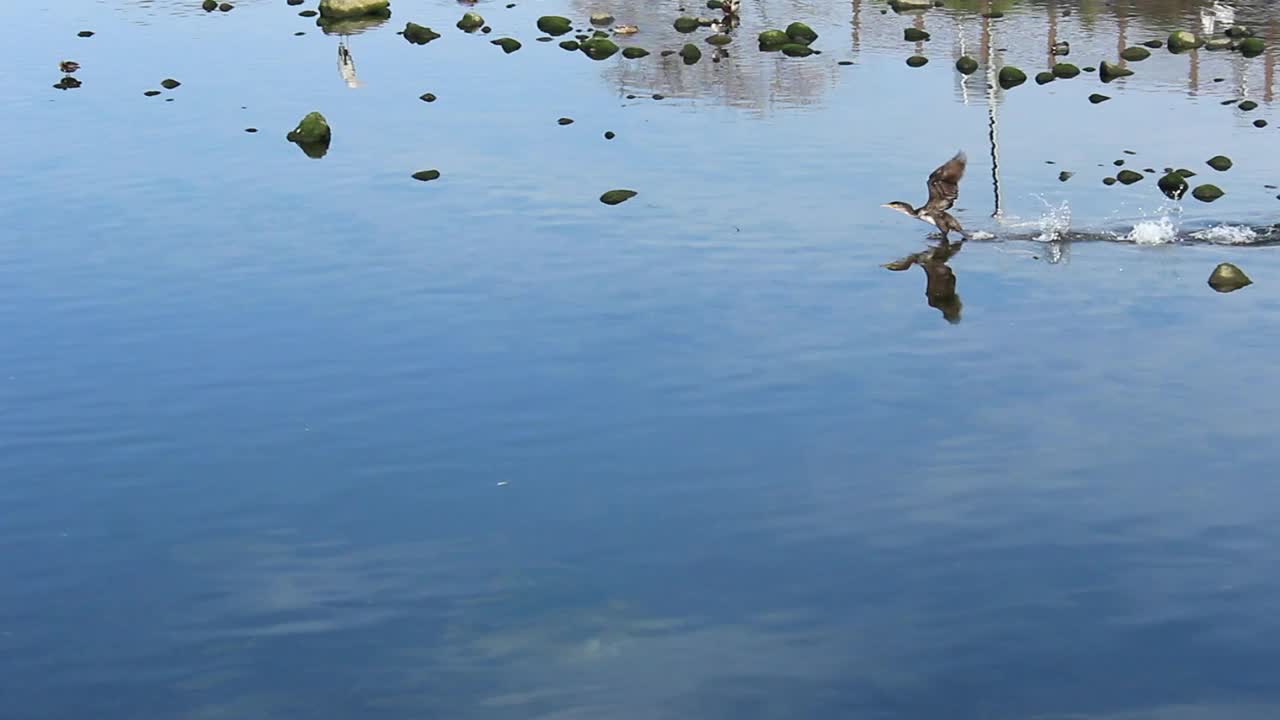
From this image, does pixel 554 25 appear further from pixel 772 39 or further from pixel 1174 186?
pixel 1174 186

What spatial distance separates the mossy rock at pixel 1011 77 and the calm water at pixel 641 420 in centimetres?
250

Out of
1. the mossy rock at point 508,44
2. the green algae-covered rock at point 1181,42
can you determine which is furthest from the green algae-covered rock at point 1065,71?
the mossy rock at point 508,44

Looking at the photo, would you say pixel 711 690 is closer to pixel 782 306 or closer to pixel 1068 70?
pixel 782 306

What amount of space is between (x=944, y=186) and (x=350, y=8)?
38.7 meters

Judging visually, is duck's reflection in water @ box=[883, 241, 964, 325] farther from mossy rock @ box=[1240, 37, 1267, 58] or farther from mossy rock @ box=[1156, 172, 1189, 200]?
mossy rock @ box=[1240, 37, 1267, 58]

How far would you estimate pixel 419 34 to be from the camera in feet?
186

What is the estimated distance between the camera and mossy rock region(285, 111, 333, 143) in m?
41.2

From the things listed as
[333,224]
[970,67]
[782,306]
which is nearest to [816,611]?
[782,306]

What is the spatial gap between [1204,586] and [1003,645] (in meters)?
2.67

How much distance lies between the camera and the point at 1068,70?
46750mm

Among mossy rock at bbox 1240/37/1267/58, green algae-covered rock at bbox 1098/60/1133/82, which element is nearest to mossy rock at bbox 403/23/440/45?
green algae-covered rock at bbox 1098/60/1133/82

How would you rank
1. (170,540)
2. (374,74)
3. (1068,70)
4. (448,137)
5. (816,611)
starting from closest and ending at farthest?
1. (816,611)
2. (170,540)
3. (448,137)
4. (1068,70)
5. (374,74)

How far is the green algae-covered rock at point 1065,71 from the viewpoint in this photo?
46656 millimetres

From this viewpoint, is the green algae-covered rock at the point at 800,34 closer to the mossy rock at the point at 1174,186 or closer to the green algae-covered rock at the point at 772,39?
the green algae-covered rock at the point at 772,39
